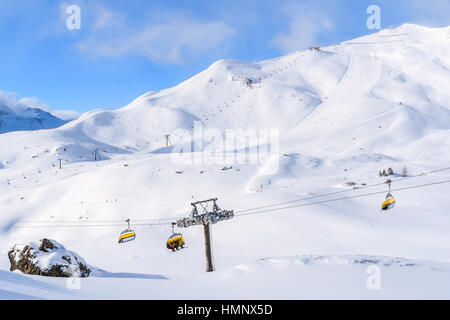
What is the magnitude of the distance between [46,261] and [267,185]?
30013 mm

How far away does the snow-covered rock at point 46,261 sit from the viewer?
13008 mm

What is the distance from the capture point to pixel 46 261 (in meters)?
13.2

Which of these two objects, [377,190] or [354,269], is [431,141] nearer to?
[377,190]

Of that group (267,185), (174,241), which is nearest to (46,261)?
(174,241)

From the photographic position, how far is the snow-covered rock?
13.0m

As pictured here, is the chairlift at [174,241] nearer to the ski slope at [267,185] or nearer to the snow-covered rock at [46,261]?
the ski slope at [267,185]

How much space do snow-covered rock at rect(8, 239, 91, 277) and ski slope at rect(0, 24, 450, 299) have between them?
218 centimetres

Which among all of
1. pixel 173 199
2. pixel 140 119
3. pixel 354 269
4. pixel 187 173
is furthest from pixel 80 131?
pixel 354 269

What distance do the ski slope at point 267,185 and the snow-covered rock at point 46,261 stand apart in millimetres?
2178

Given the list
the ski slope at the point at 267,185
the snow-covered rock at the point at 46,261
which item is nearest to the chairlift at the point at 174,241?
the ski slope at the point at 267,185

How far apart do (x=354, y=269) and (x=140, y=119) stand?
84.7 metres

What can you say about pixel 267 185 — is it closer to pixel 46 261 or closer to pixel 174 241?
pixel 174 241

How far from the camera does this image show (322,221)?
25203 mm

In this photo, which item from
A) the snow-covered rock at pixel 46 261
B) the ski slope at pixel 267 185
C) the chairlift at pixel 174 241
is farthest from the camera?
the chairlift at pixel 174 241
